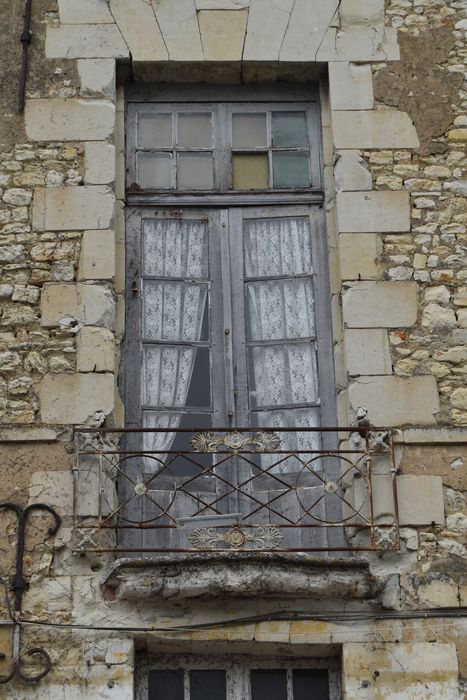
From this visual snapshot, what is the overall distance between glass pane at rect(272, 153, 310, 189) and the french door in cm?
17

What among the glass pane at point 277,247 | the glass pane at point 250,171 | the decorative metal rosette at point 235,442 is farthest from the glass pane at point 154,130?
the decorative metal rosette at point 235,442

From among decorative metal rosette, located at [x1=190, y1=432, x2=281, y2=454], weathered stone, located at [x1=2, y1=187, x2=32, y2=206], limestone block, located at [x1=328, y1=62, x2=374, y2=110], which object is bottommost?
decorative metal rosette, located at [x1=190, y1=432, x2=281, y2=454]

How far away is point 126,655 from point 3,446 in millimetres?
1286

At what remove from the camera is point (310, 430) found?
8445mm

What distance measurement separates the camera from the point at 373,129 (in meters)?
9.44

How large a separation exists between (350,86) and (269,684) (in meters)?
3.46

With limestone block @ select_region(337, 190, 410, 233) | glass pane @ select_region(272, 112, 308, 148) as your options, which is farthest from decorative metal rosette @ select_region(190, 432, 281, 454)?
glass pane @ select_region(272, 112, 308, 148)

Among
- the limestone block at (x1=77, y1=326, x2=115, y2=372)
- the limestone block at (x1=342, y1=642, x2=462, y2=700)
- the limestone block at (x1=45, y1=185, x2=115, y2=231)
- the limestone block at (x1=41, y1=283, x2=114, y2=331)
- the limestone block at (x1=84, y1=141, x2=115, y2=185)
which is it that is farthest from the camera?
the limestone block at (x1=84, y1=141, x2=115, y2=185)

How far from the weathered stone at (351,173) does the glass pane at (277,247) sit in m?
→ 0.35

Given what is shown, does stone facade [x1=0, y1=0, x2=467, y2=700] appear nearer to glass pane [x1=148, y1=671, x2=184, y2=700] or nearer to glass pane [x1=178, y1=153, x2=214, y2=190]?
glass pane [x1=148, y1=671, x2=184, y2=700]

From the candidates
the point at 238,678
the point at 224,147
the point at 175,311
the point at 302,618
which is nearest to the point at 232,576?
the point at 302,618

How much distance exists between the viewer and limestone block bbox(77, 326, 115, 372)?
8.84 metres

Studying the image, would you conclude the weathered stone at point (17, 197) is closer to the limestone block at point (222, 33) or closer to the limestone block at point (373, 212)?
the limestone block at point (222, 33)

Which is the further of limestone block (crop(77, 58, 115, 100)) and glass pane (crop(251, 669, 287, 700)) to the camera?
limestone block (crop(77, 58, 115, 100))
